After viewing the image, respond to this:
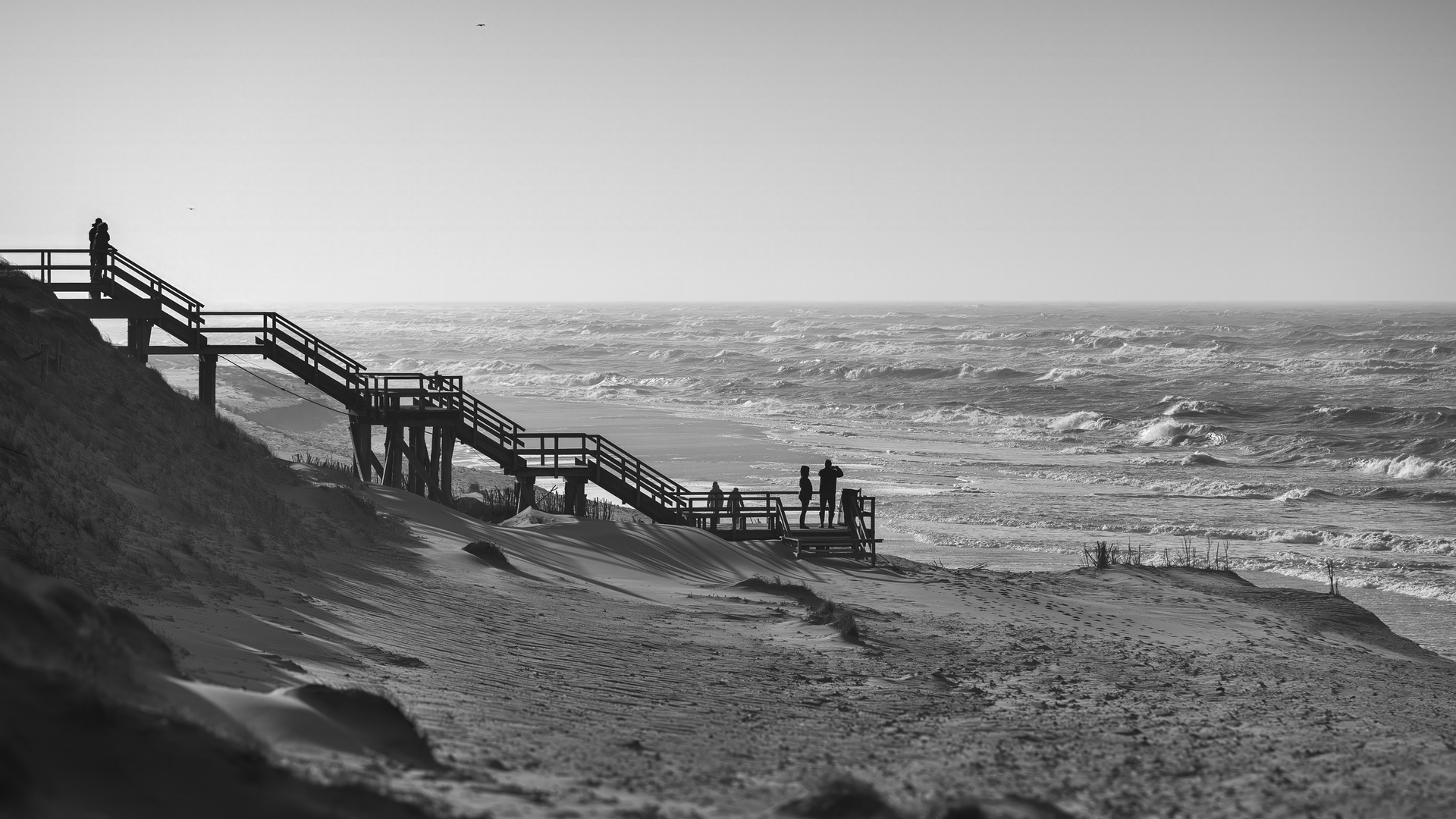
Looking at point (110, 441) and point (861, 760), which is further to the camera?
point (110, 441)

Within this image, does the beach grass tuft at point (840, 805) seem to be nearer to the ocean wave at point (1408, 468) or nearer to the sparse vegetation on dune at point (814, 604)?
the sparse vegetation on dune at point (814, 604)

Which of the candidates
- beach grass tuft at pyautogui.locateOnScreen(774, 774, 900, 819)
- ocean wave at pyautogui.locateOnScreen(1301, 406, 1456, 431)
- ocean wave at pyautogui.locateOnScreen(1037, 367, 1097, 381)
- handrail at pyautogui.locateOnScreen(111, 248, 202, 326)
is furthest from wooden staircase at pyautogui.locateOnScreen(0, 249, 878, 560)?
ocean wave at pyautogui.locateOnScreen(1037, 367, 1097, 381)

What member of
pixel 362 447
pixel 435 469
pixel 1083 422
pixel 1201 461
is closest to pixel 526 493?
pixel 435 469

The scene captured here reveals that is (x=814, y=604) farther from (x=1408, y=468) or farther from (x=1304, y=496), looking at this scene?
(x=1408, y=468)

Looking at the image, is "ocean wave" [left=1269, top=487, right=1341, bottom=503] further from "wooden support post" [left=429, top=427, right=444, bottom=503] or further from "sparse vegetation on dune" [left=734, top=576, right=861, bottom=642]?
"wooden support post" [left=429, top=427, right=444, bottom=503]

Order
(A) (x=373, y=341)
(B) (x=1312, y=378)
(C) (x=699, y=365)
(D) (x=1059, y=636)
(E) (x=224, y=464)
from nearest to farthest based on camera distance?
1. (D) (x=1059, y=636)
2. (E) (x=224, y=464)
3. (B) (x=1312, y=378)
4. (C) (x=699, y=365)
5. (A) (x=373, y=341)

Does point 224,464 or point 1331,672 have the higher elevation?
point 224,464

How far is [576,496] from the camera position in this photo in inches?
985

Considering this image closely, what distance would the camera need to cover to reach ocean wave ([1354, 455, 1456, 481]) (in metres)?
41.8

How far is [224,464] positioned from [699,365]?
7517 cm

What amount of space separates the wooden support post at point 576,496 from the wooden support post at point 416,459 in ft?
11.2

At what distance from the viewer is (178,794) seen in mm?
5137

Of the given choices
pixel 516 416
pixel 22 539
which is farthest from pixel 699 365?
pixel 22 539

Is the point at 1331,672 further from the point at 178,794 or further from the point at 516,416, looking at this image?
the point at 516,416
